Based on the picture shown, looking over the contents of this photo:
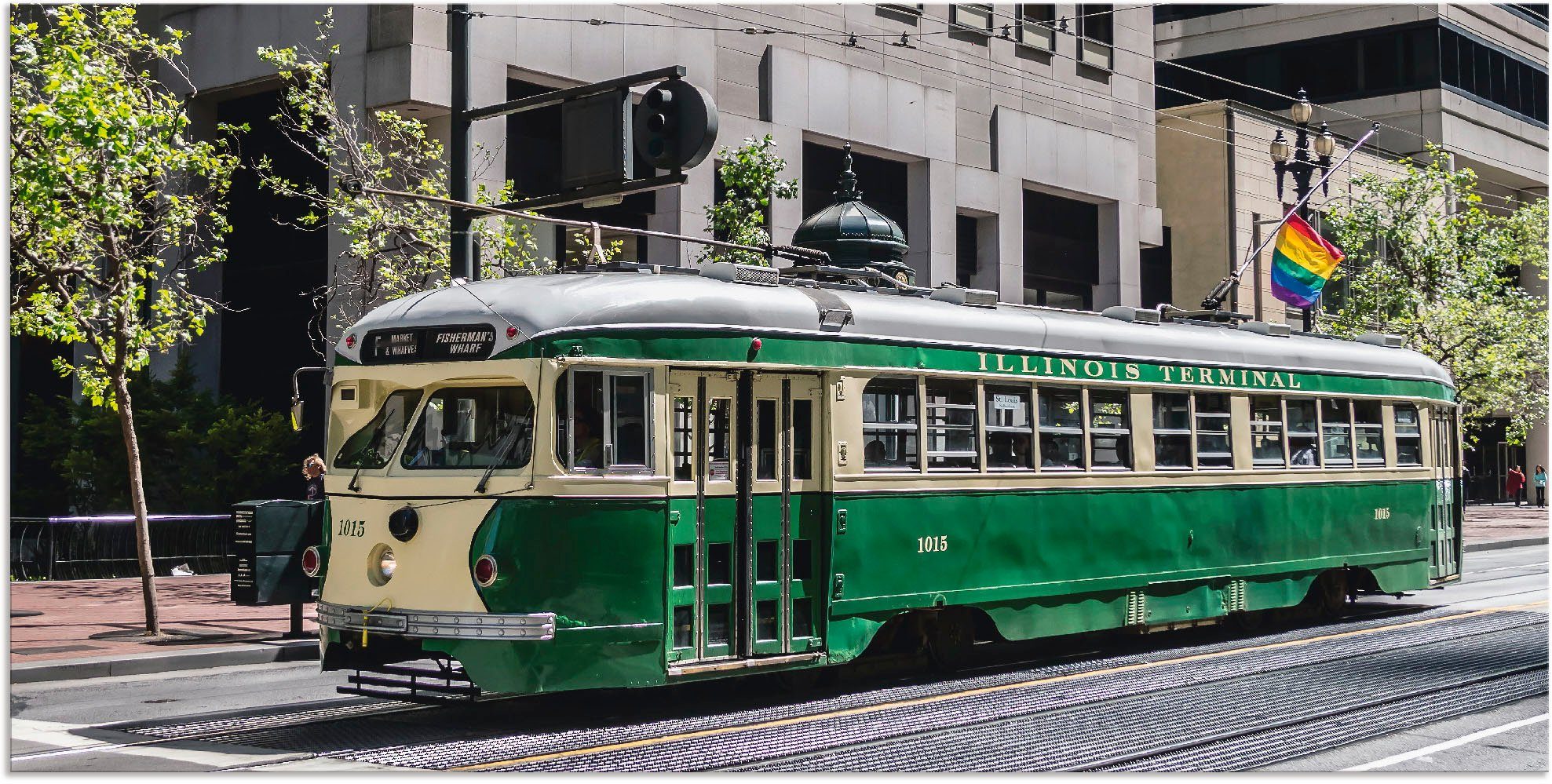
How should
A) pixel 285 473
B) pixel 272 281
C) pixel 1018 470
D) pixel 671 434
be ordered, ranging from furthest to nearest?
pixel 272 281, pixel 285 473, pixel 1018 470, pixel 671 434

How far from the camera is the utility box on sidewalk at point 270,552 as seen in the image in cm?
1471

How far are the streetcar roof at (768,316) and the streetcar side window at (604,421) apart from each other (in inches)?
13.4

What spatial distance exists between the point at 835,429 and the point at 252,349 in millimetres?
19521

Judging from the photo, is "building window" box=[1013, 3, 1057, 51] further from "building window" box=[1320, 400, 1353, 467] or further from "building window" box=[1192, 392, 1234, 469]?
"building window" box=[1192, 392, 1234, 469]

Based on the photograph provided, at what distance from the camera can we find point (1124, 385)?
46.8ft

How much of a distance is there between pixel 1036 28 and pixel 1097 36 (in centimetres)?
275

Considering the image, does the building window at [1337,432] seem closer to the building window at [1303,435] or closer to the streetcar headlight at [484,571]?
the building window at [1303,435]

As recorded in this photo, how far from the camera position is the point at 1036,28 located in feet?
114

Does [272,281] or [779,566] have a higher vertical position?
[272,281]

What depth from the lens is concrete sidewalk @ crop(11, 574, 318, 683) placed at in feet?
47.3

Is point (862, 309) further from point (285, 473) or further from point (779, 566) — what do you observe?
point (285, 473)

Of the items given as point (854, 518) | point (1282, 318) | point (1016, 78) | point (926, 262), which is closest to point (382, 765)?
point (854, 518)

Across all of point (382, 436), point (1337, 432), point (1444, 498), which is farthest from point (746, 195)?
point (382, 436)

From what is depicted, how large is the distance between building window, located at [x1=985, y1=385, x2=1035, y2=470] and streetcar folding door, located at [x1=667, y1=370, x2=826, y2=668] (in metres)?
1.91
